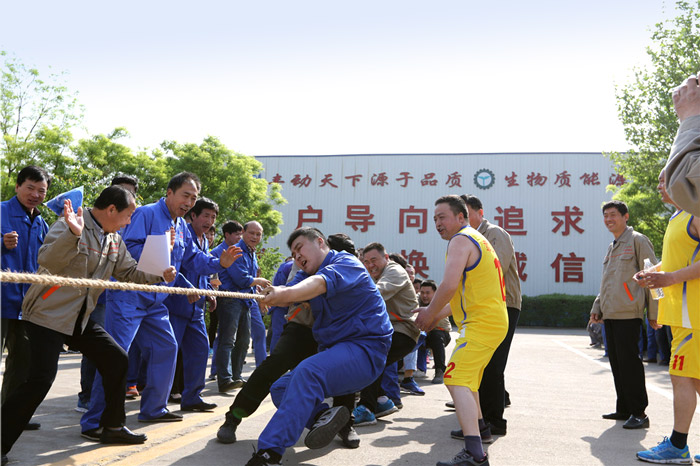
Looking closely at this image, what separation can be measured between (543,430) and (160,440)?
3133 millimetres

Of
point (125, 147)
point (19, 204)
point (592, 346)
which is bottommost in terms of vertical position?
point (592, 346)

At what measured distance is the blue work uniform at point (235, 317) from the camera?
7160mm

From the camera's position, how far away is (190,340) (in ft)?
19.8

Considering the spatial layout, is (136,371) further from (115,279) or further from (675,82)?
(675,82)

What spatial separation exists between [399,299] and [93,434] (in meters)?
2.92

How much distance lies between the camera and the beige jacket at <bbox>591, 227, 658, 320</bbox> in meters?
5.78

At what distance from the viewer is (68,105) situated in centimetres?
2247

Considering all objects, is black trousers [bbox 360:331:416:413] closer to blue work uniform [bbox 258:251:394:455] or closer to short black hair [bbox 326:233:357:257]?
short black hair [bbox 326:233:357:257]

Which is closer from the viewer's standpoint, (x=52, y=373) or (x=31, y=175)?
(x=52, y=373)

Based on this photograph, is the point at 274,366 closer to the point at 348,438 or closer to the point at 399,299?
the point at 348,438

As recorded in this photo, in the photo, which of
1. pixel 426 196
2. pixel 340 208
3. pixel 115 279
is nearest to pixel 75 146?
pixel 340 208

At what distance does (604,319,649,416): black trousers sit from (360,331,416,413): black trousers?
6.36 feet

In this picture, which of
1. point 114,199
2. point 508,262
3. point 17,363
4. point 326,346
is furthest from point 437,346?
point 17,363

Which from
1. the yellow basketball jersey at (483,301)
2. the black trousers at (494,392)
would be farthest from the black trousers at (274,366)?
the black trousers at (494,392)
